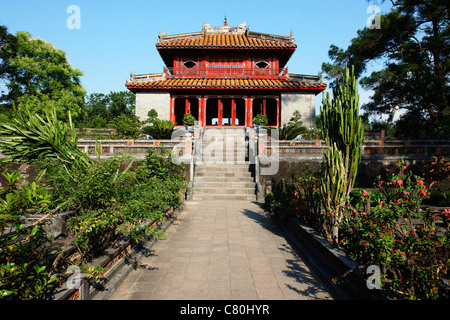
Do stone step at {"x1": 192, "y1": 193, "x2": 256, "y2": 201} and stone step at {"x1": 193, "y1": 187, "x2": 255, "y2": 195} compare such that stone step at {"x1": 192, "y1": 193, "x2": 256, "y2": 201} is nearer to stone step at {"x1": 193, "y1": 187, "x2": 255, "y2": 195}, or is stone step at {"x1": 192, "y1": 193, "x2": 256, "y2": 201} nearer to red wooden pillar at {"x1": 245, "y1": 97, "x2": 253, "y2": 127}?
stone step at {"x1": 193, "y1": 187, "x2": 255, "y2": 195}

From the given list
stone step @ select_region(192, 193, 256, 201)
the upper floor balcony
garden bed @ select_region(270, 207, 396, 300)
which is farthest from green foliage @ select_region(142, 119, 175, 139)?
garden bed @ select_region(270, 207, 396, 300)

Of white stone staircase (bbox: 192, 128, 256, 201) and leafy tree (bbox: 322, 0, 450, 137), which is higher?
leafy tree (bbox: 322, 0, 450, 137)

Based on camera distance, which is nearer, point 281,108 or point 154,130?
point 154,130

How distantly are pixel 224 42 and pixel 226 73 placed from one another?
8.32 feet

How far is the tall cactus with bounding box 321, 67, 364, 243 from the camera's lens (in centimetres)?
491

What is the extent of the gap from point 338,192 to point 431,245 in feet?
7.08

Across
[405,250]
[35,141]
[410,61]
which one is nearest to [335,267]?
[405,250]

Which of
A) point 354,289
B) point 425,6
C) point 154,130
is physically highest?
point 425,6

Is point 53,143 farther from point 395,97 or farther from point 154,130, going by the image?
point 395,97

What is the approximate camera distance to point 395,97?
54.4 feet

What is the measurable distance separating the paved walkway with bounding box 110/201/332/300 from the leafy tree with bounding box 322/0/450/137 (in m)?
13.2
